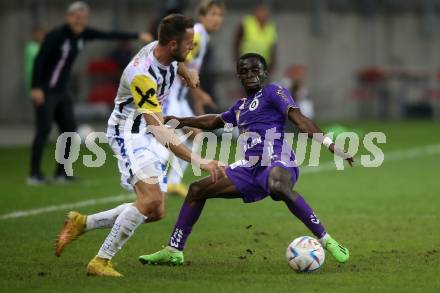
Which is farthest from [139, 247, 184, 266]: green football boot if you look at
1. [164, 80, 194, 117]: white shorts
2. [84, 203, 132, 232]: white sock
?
[164, 80, 194, 117]: white shorts

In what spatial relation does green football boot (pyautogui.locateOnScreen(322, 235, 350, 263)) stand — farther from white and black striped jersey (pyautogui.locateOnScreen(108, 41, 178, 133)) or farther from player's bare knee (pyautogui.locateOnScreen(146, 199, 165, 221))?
white and black striped jersey (pyautogui.locateOnScreen(108, 41, 178, 133))

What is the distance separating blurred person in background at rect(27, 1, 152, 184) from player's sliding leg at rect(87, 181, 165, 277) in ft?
24.5

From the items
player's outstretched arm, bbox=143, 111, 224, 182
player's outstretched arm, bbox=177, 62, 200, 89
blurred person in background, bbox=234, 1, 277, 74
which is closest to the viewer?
player's outstretched arm, bbox=143, 111, 224, 182

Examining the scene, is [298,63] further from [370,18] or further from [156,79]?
[156,79]

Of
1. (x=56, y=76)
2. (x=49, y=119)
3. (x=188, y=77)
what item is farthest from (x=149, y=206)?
(x=56, y=76)

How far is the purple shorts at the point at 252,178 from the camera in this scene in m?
9.60

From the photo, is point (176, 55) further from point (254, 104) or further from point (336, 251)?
point (336, 251)

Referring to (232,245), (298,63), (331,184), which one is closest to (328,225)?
(232,245)

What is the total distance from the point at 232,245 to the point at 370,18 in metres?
22.2

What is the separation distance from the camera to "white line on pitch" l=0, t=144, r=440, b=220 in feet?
43.4

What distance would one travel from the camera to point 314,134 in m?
9.32

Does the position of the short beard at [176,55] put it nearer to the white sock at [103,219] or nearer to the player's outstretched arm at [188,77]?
the player's outstretched arm at [188,77]

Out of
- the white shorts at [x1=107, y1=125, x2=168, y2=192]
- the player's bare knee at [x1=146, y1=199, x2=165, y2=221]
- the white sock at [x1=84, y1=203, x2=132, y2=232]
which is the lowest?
the white sock at [x1=84, y1=203, x2=132, y2=232]

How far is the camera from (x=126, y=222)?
9.05m
